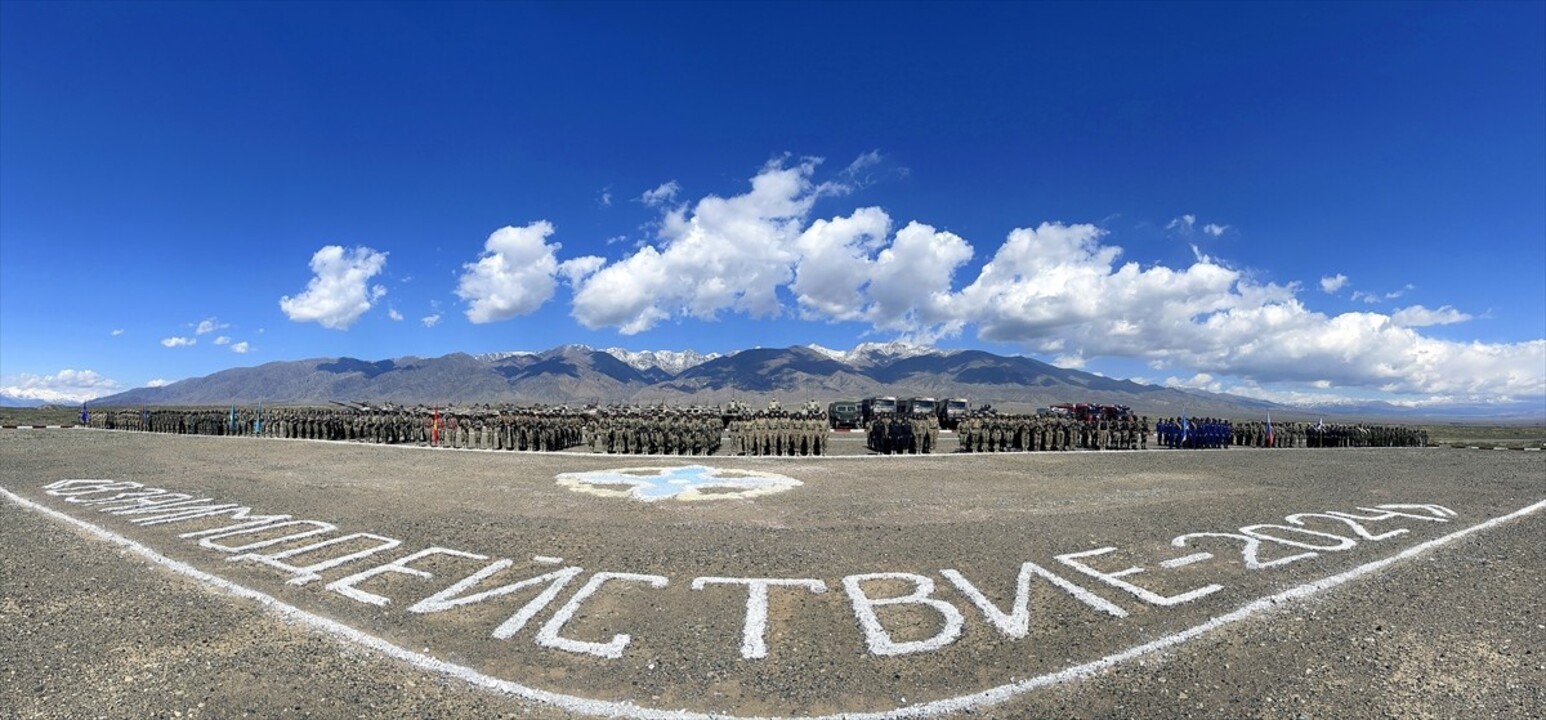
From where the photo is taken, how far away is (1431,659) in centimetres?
618

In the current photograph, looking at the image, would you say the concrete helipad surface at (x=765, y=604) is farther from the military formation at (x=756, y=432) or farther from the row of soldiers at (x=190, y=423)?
the row of soldiers at (x=190, y=423)

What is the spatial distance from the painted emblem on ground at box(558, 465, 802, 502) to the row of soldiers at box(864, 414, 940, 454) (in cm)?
892

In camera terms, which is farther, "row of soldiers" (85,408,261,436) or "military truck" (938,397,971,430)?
"military truck" (938,397,971,430)

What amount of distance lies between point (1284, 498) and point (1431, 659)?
35.6 feet

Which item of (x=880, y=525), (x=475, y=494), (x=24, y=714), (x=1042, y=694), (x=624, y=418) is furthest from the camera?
(x=624, y=418)

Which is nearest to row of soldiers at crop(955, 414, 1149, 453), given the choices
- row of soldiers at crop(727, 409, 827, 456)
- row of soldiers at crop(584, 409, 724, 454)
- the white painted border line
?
row of soldiers at crop(727, 409, 827, 456)

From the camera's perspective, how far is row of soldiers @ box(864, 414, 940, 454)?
27.9 m

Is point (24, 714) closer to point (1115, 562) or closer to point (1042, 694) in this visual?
point (1042, 694)

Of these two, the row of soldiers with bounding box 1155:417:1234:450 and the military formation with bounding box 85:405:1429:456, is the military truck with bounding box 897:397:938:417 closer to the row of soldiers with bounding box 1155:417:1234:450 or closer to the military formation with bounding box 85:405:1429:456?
the military formation with bounding box 85:405:1429:456

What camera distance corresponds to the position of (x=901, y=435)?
27938 millimetres

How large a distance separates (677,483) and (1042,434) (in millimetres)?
19272

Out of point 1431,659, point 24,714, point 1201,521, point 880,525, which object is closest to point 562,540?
point 880,525

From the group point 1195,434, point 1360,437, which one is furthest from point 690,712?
point 1360,437

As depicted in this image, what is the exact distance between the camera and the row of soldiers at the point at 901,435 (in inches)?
1100
